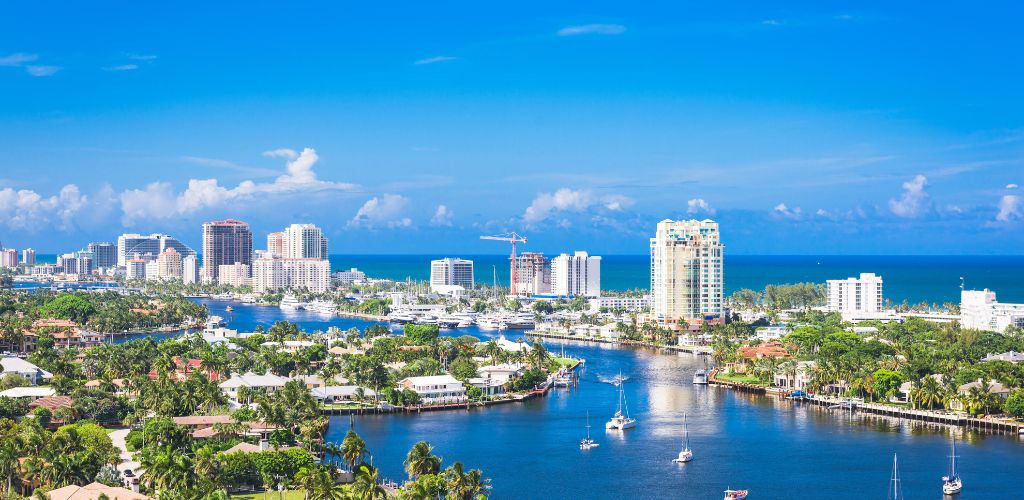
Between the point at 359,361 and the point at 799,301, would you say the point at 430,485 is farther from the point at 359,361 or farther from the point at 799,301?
the point at 799,301

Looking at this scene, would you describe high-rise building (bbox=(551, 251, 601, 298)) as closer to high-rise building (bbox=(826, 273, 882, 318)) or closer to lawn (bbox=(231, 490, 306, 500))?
high-rise building (bbox=(826, 273, 882, 318))

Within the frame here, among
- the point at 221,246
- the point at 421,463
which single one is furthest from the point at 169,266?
the point at 421,463

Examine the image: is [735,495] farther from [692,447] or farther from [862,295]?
[862,295]

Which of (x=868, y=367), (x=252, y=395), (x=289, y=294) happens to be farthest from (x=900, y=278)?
(x=252, y=395)

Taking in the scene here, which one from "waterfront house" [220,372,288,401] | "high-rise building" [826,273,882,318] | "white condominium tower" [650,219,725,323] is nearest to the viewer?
"waterfront house" [220,372,288,401]

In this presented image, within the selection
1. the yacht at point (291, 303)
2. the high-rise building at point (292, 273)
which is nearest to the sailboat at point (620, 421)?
the yacht at point (291, 303)

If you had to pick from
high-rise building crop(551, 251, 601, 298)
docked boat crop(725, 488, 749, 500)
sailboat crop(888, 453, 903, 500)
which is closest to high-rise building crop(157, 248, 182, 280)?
high-rise building crop(551, 251, 601, 298)
